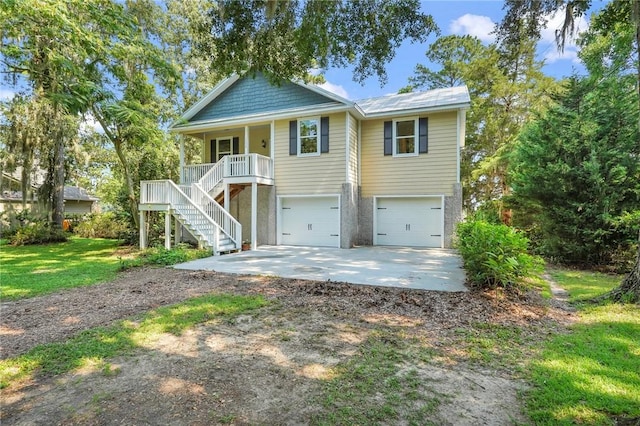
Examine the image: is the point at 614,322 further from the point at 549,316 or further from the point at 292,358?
the point at 292,358

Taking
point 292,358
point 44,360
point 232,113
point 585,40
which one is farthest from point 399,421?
point 232,113

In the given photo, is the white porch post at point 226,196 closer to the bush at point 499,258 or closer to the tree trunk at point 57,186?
the bush at point 499,258

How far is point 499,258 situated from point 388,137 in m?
8.29

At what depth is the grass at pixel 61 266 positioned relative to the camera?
6554 mm

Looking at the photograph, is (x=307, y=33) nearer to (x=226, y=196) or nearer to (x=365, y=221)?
(x=226, y=196)

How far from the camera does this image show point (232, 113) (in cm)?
1412

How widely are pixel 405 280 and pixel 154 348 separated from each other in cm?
455

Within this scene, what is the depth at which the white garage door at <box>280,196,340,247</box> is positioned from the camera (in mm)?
12648

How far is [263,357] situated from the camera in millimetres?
3297

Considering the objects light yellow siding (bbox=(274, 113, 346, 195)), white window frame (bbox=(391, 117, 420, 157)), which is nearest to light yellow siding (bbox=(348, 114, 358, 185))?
light yellow siding (bbox=(274, 113, 346, 195))

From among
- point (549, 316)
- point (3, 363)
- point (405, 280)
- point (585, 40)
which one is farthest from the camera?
point (405, 280)

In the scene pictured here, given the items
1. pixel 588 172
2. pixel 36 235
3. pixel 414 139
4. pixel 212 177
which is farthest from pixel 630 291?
pixel 36 235

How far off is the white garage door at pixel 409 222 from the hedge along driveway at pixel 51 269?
8.86 metres

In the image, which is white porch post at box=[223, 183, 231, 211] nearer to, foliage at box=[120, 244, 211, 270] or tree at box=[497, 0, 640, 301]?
foliage at box=[120, 244, 211, 270]
